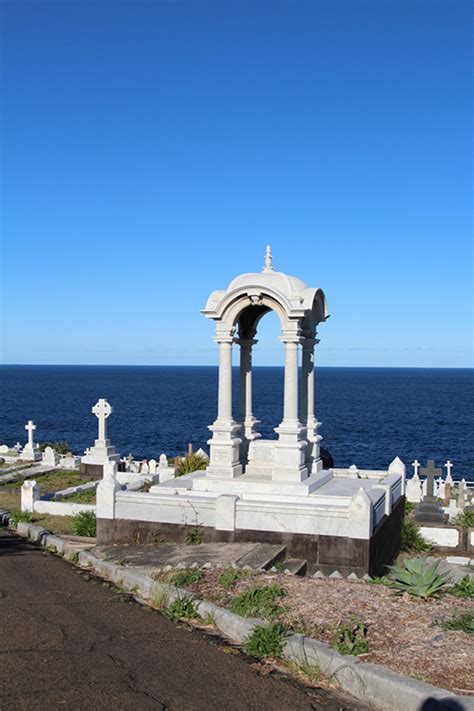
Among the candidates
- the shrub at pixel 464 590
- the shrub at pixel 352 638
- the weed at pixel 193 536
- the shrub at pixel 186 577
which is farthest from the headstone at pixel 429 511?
the shrub at pixel 352 638

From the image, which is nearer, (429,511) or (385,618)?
(385,618)

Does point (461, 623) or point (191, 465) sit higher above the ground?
point (461, 623)

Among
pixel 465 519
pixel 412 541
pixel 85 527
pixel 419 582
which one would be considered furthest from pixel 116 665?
pixel 465 519

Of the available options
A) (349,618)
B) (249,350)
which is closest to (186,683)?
(349,618)

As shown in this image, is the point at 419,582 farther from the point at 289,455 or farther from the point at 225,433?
the point at 225,433

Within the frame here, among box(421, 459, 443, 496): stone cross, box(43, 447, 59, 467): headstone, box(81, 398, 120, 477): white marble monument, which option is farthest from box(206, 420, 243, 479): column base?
box(43, 447, 59, 467): headstone

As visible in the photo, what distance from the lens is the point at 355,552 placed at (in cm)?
1187

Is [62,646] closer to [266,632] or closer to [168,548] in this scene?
[266,632]

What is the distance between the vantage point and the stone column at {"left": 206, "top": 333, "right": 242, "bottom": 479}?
14.8 metres

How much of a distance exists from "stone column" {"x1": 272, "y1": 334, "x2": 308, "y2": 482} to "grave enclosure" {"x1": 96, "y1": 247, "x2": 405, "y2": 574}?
0.07 ft

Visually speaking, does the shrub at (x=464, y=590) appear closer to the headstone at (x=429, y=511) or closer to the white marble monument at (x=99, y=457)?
the headstone at (x=429, y=511)

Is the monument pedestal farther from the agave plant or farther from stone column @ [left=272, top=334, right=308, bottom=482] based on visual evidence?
the agave plant

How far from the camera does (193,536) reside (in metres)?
12.5

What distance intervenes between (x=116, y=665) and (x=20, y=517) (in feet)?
33.0
